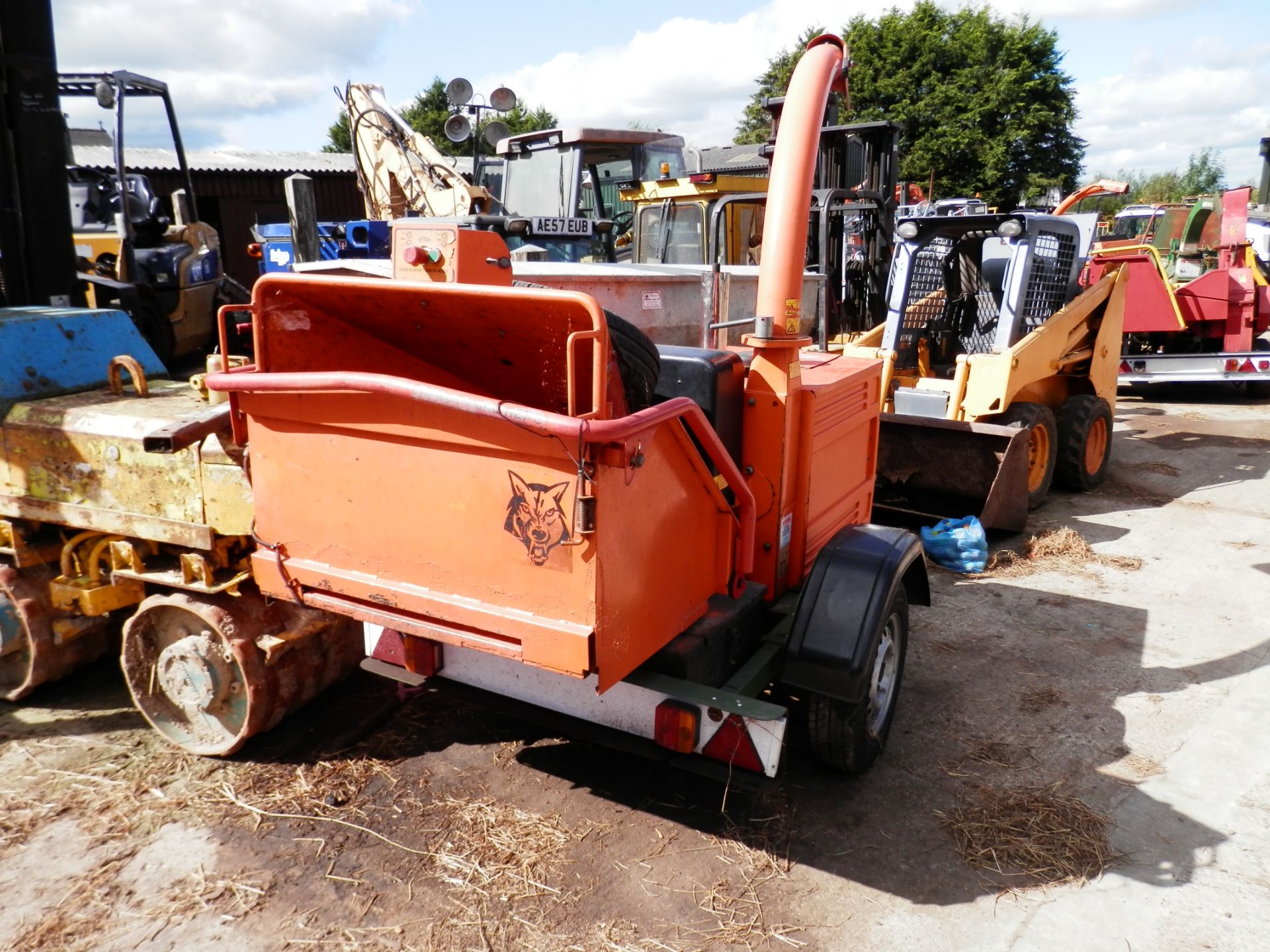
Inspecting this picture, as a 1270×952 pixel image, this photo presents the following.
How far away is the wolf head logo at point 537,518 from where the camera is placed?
2.40 meters

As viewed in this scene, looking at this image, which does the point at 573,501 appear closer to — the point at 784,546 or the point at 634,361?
the point at 634,361

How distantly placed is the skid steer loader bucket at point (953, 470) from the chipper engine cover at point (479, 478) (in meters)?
3.62

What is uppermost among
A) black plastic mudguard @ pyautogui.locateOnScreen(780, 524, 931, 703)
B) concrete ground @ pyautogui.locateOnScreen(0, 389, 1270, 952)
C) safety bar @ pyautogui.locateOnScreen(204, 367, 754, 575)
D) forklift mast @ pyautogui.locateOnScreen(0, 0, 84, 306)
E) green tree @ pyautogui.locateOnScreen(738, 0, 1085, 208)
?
green tree @ pyautogui.locateOnScreen(738, 0, 1085, 208)

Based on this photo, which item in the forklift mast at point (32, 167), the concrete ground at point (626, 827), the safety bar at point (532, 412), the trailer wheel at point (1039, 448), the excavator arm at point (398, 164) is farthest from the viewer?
the excavator arm at point (398, 164)

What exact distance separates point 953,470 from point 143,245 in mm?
8225

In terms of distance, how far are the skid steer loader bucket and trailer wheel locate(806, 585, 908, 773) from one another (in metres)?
2.58

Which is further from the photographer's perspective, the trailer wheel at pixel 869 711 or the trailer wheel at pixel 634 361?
the trailer wheel at pixel 869 711

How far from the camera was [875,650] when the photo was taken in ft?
10.2

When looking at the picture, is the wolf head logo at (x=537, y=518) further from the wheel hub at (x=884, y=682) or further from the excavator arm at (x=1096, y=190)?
the excavator arm at (x=1096, y=190)

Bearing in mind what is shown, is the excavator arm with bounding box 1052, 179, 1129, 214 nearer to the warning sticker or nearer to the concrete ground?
the concrete ground

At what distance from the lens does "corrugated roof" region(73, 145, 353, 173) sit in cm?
1933

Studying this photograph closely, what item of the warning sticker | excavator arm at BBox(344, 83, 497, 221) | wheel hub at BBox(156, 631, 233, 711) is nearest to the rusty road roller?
wheel hub at BBox(156, 631, 233, 711)

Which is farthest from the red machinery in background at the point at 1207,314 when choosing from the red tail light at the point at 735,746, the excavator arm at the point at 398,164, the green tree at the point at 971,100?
the green tree at the point at 971,100

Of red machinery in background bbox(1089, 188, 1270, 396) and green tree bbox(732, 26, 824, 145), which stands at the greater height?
green tree bbox(732, 26, 824, 145)
